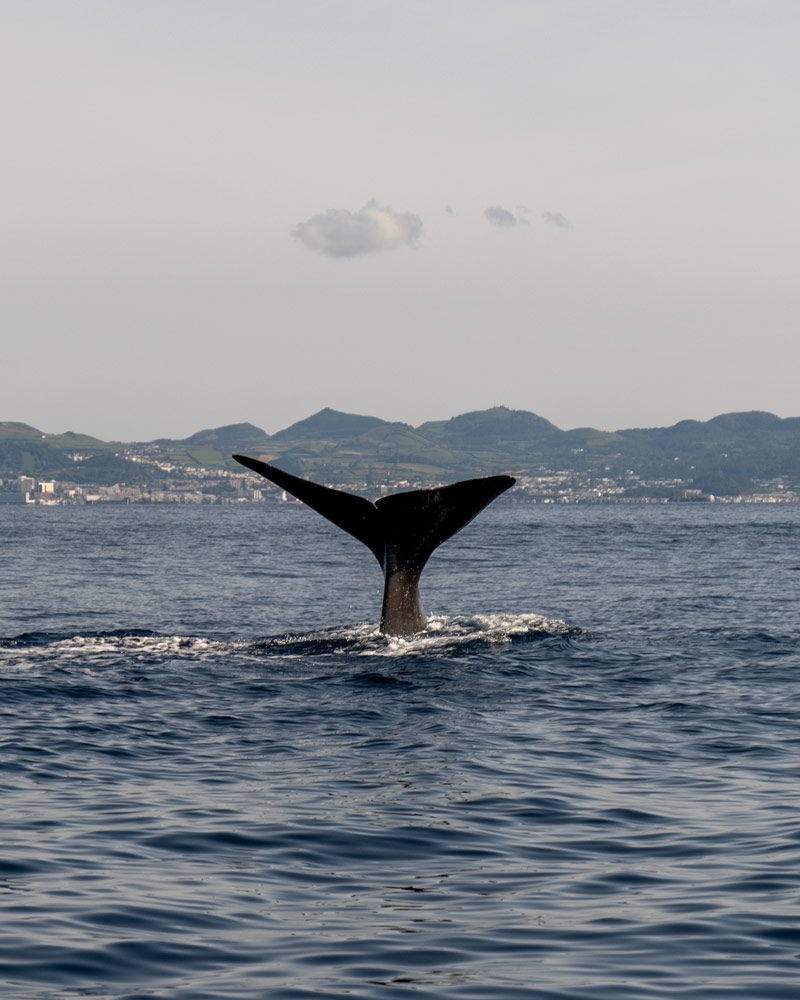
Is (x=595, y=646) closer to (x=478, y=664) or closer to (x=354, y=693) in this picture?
(x=478, y=664)

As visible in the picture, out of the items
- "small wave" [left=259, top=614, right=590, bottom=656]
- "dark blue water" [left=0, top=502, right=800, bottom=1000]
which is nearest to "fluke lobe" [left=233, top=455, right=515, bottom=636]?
"small wave" [left=259, top=614, right=590, bottom=656]

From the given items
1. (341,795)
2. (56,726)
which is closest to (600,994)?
(341,795)

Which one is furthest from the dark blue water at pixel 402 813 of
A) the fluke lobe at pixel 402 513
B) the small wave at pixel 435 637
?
the fluke lobe at pixel 402 513

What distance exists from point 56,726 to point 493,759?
401 cm

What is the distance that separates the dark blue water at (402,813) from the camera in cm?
641

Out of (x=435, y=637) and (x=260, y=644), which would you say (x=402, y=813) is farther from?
(x=260, y=644)

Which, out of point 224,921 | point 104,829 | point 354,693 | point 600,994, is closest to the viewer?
point 600,994

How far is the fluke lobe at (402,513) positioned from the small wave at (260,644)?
113cm

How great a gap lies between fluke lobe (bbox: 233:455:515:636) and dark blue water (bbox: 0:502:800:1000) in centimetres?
128

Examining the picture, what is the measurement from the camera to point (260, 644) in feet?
60.2

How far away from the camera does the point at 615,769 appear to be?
35.2 ft

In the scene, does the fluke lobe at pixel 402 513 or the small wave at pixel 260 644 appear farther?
the small wave at pixel 260 644

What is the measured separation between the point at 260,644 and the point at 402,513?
3884mm

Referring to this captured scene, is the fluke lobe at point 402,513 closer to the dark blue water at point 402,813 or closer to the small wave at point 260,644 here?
the small wave at point 260,644
